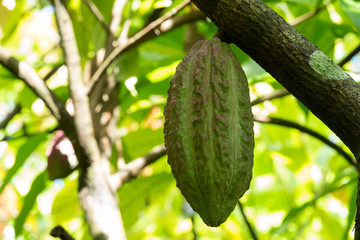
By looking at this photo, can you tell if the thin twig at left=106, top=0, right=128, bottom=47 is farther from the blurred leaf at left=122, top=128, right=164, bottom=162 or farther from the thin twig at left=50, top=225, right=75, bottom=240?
the thin twig at left=50, top=225, right=75, bottom=240

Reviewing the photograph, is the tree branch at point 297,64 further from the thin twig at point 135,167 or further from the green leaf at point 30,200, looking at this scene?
the green leaf at point 30,200

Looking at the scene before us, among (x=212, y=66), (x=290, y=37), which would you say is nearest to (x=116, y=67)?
(x=212, y=66)

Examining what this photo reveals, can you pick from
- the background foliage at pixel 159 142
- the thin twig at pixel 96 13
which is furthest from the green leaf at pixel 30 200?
the thin twig at pixel 96 13

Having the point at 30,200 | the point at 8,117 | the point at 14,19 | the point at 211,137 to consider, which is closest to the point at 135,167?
the point at 30,200

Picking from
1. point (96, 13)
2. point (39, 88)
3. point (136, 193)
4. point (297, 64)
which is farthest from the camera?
point (136, 193)

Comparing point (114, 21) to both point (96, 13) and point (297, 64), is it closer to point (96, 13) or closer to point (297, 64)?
point (96, 13)

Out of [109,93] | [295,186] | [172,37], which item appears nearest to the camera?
[109,93]

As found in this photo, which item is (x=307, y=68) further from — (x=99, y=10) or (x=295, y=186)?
(x=295, y=186)
